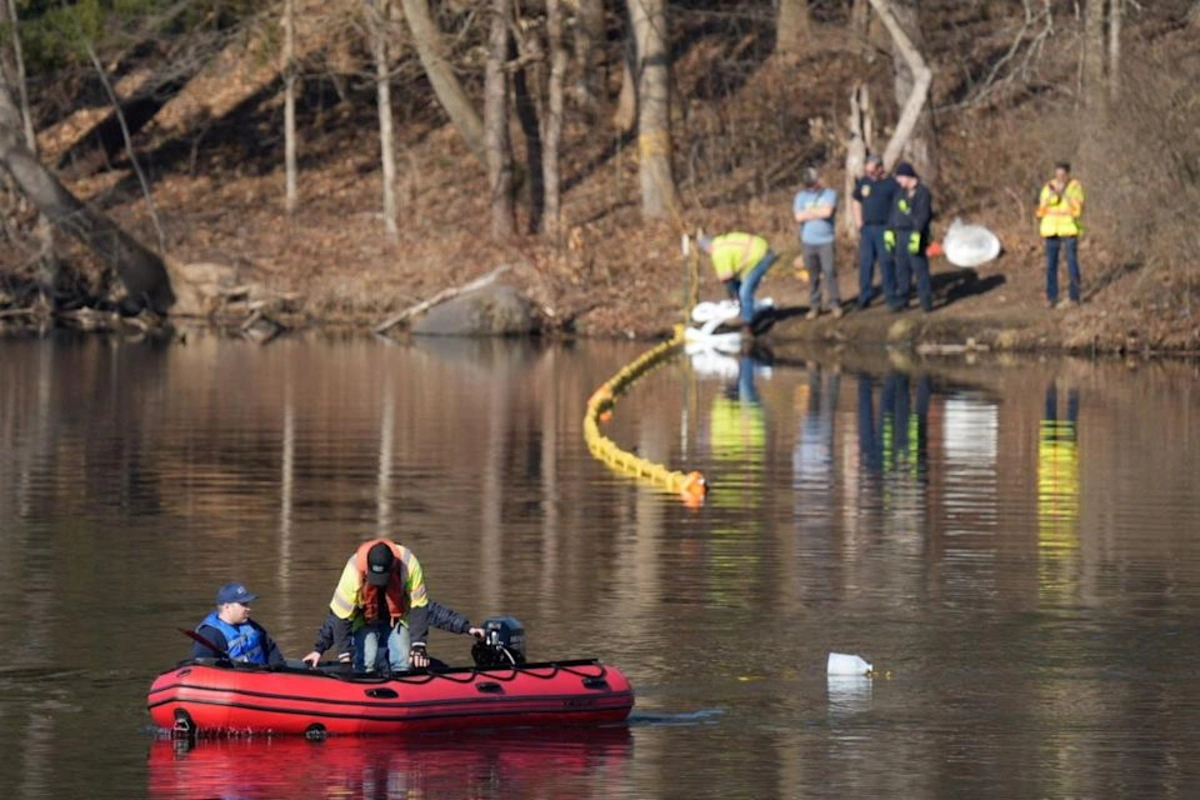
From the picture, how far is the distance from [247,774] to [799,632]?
502 cm

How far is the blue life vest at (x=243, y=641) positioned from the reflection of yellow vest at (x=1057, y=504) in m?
6.75

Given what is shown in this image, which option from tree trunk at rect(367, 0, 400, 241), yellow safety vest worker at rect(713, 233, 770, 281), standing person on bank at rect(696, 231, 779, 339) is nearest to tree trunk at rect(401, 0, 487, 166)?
tree trunk at rect(367, 0, 400, 241)

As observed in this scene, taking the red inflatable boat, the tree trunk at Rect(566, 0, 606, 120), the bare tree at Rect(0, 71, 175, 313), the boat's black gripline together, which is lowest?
the red inflatable boat

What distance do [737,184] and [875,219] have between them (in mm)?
12557

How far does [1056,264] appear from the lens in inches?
1606

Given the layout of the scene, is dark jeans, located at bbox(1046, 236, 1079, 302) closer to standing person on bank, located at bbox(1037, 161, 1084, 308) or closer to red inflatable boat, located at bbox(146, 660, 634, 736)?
standing person on bank, located at bbox(1037, 161, 1084, 308)

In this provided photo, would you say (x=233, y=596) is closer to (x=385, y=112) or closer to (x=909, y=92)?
(x=909, y=92)

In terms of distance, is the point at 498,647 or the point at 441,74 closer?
the point at 498,647

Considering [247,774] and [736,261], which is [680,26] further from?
[247,774]

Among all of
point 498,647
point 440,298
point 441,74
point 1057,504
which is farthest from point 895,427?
point 441,74

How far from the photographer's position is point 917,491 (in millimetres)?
24688

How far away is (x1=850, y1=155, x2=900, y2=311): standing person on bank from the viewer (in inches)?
1636

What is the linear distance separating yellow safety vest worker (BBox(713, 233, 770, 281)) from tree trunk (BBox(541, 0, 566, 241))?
9.42 metres

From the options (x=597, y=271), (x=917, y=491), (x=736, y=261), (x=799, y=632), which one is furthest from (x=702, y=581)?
(x=597, y=271)
